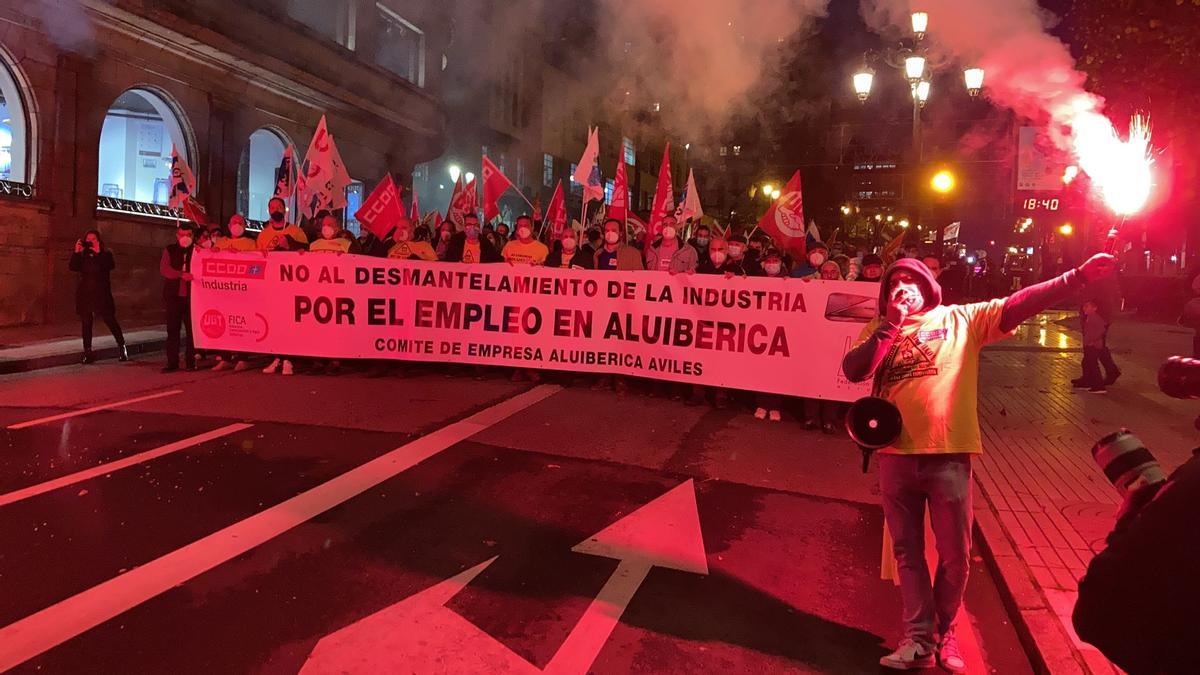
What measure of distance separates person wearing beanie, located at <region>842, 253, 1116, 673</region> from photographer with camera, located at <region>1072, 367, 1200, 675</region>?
1.51 meters

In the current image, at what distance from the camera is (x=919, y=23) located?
40.4 feet

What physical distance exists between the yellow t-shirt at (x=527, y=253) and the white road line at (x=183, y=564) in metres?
3.60

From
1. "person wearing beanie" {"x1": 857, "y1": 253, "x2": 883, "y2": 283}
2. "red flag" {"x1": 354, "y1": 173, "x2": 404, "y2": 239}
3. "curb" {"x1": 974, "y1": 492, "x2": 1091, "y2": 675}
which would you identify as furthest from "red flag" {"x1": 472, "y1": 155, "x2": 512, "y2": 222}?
"curb" {"x1": 974, "y1": 492, "x2": 1091, "y2": 675}

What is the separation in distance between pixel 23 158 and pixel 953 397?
15819 millimetres

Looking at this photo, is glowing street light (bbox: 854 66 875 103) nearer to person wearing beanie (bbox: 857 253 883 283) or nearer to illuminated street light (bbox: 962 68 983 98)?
illuminated street light (bbox: 962 68 983 98)

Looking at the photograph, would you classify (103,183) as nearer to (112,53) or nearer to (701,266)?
(112,53)

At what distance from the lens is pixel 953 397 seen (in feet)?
9.98

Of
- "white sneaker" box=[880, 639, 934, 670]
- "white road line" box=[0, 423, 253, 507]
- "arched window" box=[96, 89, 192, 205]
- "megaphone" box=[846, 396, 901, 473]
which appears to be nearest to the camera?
"megaphone" box=[846, 396, 901, 473]


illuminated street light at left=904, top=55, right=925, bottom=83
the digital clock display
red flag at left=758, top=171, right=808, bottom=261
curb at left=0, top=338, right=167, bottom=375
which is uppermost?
illuminated street light at left=904, top=55, right=925, bottom=83

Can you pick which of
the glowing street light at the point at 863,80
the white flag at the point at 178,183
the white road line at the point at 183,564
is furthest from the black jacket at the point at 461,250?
the glowing street light at the point at 863,80

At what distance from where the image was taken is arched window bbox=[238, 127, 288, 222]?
20.1m

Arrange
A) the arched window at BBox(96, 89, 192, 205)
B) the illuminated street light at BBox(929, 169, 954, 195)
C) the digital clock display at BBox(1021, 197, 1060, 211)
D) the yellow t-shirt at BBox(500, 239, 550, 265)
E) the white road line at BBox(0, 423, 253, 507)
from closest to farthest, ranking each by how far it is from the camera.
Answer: the white road line at BBox(0, 423, 253, 507) < the yellow t-shirt at BBox(500, 239, 550, 265) < the illuminated street light at BBox(929, 169, 954, 195) < the arched window at BBox(96, 89, 192, 205) < the digital clock display at BBox(1021, 197, 1060, 211)

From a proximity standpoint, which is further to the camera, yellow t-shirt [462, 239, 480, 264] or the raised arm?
yellow t-shirt [462, 239, 480, 264]

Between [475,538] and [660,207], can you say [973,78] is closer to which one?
[660,207]
